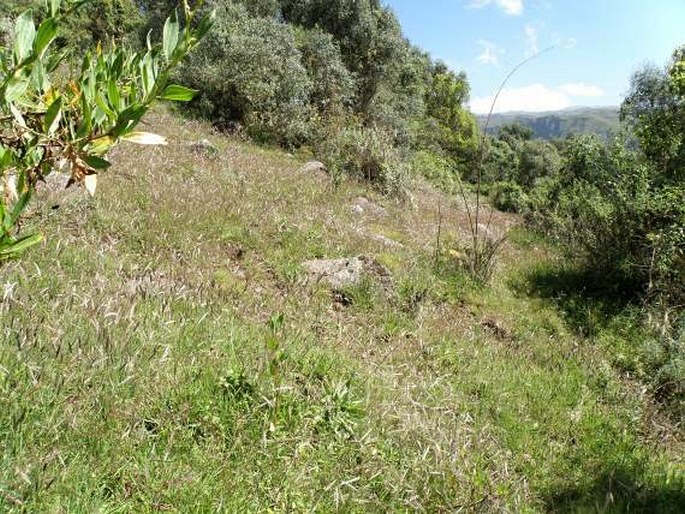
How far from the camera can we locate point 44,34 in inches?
35.4

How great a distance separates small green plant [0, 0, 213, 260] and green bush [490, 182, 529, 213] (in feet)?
81.5

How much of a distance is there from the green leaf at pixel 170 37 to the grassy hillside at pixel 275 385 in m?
1.66

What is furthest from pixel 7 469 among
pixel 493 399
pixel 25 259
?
pixel 493 399

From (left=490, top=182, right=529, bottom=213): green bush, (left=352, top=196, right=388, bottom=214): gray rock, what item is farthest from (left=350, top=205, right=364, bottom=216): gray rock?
(left=490, top=182, right=529, bottom=213): green bush

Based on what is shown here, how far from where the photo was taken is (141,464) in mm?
2482

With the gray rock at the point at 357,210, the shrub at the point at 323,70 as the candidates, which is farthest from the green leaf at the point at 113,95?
the shrub at the point at 323,70

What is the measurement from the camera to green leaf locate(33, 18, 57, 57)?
2.91ft

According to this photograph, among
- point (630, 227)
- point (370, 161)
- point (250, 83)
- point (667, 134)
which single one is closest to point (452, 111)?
point (250, 83)

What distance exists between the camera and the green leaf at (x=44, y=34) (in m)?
0.89

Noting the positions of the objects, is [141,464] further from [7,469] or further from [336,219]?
[336,219]

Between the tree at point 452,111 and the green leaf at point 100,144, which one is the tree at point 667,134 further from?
the tree at point 452,111

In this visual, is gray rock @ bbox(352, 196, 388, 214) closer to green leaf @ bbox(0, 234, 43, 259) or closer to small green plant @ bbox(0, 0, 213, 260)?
small green plant @ bbox(0, 0, 213, 260)

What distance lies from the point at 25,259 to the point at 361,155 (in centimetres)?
1129

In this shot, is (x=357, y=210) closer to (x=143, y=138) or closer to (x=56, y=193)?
(x=56, y=193)
